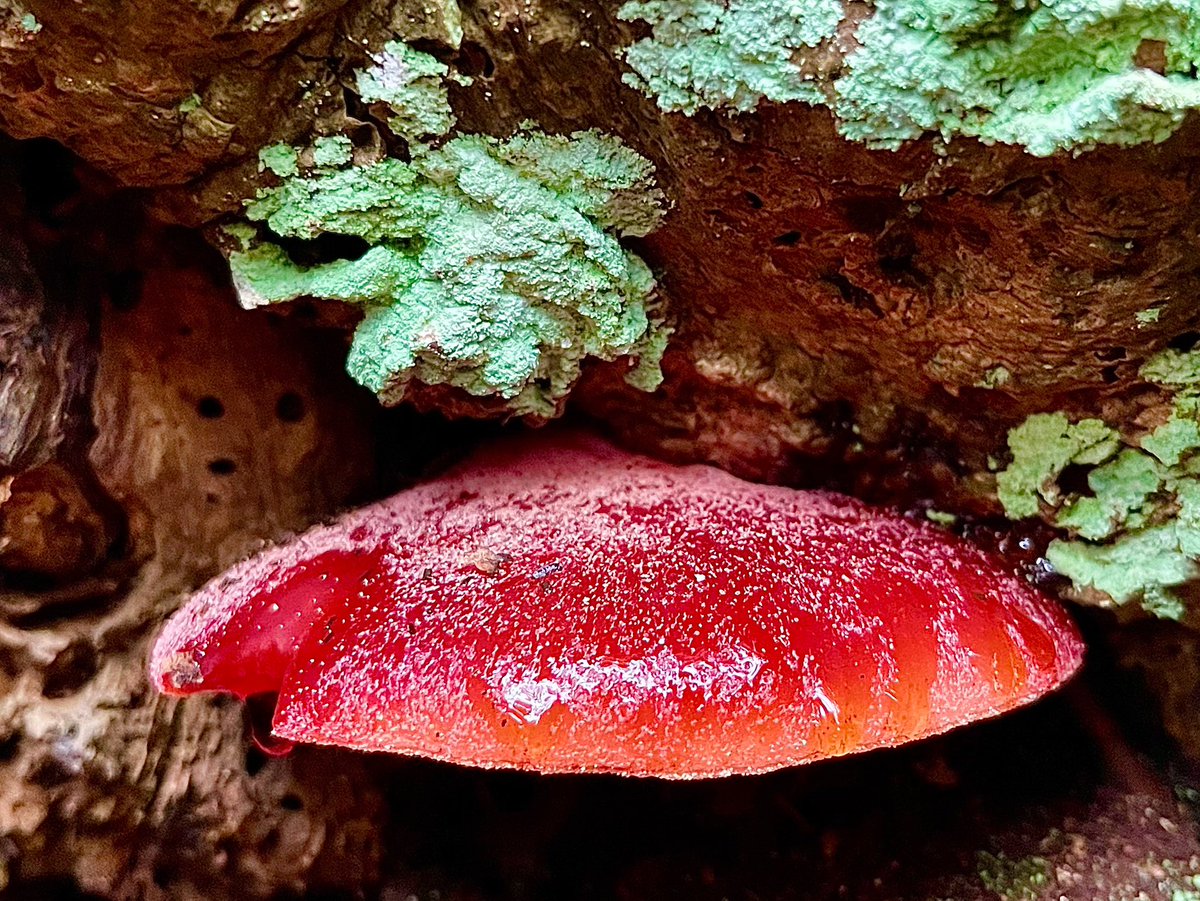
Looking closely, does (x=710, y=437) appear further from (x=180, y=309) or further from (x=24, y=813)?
(x=24, y=813)

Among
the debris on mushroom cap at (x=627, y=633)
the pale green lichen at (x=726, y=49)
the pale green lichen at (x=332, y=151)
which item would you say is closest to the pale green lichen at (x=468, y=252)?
the pale green lichen at (x=332, y=151)

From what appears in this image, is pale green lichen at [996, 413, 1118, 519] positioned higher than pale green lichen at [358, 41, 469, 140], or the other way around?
pale green lichen at [358, 41, 469, 140]

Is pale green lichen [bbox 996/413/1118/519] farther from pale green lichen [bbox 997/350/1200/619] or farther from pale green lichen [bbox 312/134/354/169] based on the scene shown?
pale green lichen [bbox 312/134/354/169]

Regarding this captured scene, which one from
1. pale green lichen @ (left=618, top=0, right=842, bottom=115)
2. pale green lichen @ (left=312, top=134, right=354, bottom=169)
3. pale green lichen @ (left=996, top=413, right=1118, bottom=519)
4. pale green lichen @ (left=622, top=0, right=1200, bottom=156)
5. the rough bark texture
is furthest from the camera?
pale green lichen @ (left=996, top=413, right=1118, bottom=519)

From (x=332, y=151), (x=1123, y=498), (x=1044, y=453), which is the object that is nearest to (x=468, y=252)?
(x=332, y=151)

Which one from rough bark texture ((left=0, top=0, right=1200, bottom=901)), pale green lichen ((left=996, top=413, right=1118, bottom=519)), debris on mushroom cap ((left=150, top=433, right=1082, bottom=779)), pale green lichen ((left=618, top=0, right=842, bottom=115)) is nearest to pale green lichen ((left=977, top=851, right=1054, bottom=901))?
→ rough bark texture ((left=0, top=0, right=1200, bottom=901))

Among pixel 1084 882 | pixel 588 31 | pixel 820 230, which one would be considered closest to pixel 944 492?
pixel 820 230
